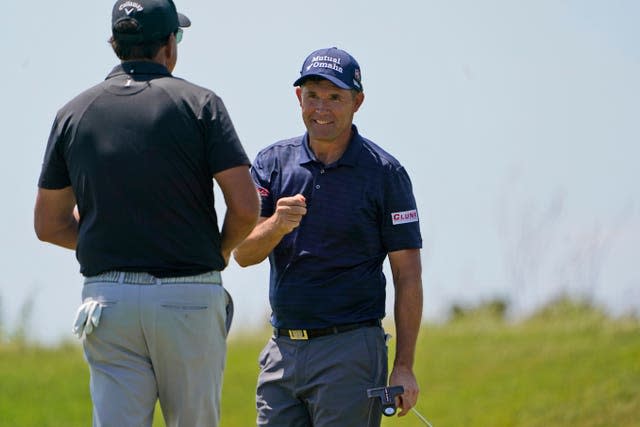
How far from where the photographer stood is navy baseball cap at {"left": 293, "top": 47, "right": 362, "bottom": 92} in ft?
18.7

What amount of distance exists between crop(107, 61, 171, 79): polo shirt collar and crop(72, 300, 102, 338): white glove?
0.85 metres

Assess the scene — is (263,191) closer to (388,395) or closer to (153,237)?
(388,395)

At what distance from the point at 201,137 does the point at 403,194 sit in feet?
4.26

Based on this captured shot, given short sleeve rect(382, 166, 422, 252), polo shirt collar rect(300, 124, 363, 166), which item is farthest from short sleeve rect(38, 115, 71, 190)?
short sleeve rect(382, 166, 422, 252)

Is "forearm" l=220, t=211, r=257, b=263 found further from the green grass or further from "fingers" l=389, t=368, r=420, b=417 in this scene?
the green grass

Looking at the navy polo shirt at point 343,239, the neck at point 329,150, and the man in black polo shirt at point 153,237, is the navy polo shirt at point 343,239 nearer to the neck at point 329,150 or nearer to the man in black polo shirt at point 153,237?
the neck at point 329,150

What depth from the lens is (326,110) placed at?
5754 mm

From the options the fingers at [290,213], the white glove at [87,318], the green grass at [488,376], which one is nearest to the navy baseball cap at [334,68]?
the fingers at [290,213]

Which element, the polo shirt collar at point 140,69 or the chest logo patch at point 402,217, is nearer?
the polo shirt collar at point 140,69

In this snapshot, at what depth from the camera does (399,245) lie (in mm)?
5672

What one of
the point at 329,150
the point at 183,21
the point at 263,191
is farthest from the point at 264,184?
the point at 183,21

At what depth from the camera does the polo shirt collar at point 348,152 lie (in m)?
5.73

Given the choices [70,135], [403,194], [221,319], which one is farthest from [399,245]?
[70,135]

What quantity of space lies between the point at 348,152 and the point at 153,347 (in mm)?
1495
